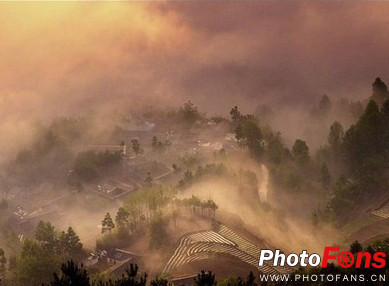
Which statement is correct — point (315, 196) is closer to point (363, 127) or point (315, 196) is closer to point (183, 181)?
point (363, 127)

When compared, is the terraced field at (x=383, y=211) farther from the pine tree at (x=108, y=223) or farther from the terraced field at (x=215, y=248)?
the pine tree at (x=108, y=223)

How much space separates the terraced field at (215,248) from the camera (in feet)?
178

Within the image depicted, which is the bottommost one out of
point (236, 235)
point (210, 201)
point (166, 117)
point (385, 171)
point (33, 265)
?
point (33, 265)

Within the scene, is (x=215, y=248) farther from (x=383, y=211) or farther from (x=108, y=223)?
(x=383, y=211)

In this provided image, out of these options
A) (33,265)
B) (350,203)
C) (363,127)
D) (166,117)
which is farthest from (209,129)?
(33,265)

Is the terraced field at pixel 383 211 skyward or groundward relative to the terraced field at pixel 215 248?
skyward

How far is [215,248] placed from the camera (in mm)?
56719

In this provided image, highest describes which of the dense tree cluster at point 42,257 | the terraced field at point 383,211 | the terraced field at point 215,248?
the terraced field at point 383,211

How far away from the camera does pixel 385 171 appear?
70938 mm

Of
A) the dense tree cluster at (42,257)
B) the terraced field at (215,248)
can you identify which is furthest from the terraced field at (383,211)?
the dense tree cluster at (42,257)

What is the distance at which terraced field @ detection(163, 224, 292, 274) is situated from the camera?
178 feet

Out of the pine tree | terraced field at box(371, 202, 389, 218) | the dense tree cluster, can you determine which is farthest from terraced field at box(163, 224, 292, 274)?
terraced field at box(371, 202, 389, 218)

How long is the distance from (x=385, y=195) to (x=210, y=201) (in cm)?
2590

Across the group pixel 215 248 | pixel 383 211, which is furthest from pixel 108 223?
pixel 383 211
